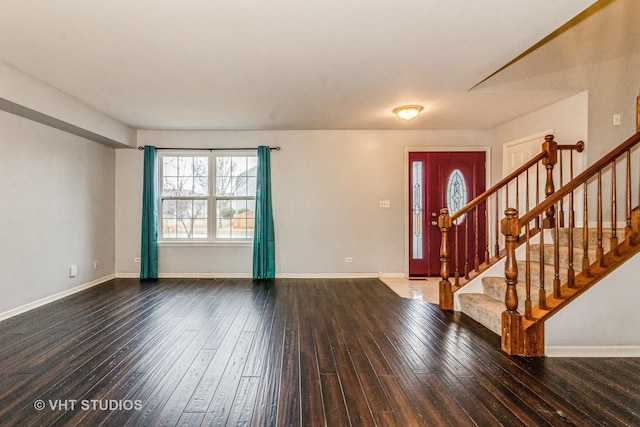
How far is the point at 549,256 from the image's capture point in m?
3.34

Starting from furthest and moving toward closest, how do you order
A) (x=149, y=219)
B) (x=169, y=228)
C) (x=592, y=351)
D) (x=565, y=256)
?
(x=169, y=228) → (x=149, y=219) → (x=565, y=256) → (x=592, y=351)

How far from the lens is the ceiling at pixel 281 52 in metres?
2.23

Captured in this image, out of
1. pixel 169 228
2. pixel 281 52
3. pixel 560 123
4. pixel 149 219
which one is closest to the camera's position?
pixel 281 52

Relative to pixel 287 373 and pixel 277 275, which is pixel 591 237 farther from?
pixel 277 275

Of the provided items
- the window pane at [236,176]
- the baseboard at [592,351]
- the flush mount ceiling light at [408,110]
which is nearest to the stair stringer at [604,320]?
the baseboard at [592,351]

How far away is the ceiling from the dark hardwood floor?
255cm

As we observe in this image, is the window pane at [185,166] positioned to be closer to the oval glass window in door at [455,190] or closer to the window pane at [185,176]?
the window pane at [185,176]

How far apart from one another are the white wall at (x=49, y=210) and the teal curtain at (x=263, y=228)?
2515 mm

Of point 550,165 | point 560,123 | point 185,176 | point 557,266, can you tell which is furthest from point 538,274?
point 185,176

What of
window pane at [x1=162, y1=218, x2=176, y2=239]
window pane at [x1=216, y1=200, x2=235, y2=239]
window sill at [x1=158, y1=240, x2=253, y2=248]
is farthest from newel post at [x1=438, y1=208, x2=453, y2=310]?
window pane at [x1=162, y1=218, x2=176, y2=239]

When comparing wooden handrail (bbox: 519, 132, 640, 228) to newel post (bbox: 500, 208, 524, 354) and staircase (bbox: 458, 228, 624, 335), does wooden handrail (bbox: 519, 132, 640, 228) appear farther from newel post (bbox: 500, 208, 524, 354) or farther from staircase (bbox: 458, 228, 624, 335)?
staircase (bbox: 458, 228, 624, 335)

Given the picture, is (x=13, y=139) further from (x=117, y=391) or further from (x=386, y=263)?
(x=386, y=263)

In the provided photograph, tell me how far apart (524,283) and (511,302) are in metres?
0.90

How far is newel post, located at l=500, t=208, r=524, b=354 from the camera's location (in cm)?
260
